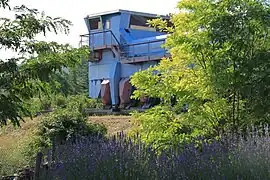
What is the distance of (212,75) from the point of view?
8414 mm

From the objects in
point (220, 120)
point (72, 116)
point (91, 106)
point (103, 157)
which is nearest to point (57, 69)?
point (103, 157)

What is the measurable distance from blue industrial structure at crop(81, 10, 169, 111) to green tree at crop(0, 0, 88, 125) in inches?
744

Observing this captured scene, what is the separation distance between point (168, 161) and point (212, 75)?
2.88 m

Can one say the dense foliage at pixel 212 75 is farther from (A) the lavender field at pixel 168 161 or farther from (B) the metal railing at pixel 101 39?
(B) the metal railing at pixel 101 39

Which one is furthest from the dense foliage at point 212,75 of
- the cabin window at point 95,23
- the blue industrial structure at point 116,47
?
the cabin window at point 95,23

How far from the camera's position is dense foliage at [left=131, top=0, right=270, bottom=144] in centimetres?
831

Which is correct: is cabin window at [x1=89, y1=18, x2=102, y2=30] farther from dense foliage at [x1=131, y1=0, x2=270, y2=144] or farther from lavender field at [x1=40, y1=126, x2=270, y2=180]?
lavender field at [x1=40, y1=126, x2=270, y2=180]

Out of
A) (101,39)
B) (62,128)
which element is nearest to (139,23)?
(101,39)

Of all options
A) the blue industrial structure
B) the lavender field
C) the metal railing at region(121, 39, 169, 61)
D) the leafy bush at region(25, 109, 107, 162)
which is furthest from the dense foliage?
the blue industrial structure

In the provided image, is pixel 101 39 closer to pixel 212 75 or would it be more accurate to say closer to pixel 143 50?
pixel 143 50

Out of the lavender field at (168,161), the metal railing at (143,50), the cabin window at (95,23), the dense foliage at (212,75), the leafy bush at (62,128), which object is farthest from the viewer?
the cabin window at (95,23)

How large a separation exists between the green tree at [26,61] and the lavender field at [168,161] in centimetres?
91

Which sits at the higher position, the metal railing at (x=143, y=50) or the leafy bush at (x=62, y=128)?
the metal railing at (x=143, y=50)

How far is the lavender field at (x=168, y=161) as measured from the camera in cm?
550
